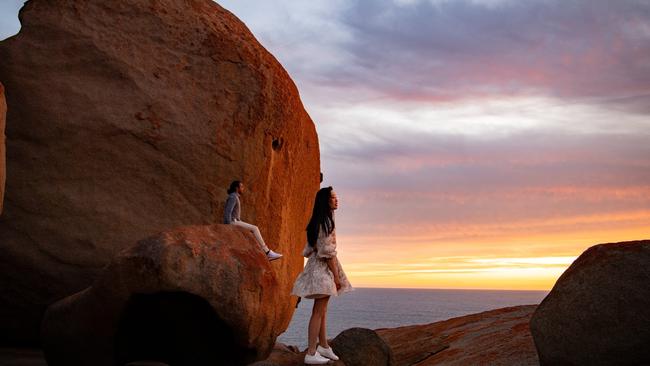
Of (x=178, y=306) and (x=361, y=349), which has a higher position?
(x=178, y=306)

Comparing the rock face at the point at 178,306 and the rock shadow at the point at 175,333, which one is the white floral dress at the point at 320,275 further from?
the rock shadow at the point at 175,333

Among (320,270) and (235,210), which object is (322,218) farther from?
(235,210)

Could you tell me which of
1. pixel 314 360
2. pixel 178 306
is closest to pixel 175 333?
pixel 178 306

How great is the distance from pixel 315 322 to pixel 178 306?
1.97 meters

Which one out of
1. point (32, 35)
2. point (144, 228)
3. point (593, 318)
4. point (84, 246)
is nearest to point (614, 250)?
point (593, 318)

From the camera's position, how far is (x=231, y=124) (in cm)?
1281

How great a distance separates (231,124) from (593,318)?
699 cm

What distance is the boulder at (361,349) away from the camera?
410 inches

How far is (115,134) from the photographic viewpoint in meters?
12.1

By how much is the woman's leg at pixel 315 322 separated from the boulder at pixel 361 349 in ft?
5.29

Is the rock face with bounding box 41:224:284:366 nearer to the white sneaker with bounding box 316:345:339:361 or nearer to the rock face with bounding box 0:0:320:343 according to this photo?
the white sneaker with bounding box 316:345:339:361

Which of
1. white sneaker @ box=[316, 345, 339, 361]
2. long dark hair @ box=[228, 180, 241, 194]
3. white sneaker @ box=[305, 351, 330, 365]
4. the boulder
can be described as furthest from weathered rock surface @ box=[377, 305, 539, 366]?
long dark hair @ box=[228, 180, 241, 194]

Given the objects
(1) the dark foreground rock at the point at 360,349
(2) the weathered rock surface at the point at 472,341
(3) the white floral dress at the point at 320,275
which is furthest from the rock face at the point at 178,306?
(2) the weathered rock surface at the point at 472,341

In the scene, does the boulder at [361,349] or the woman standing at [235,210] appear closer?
the boulder at [361,349]
